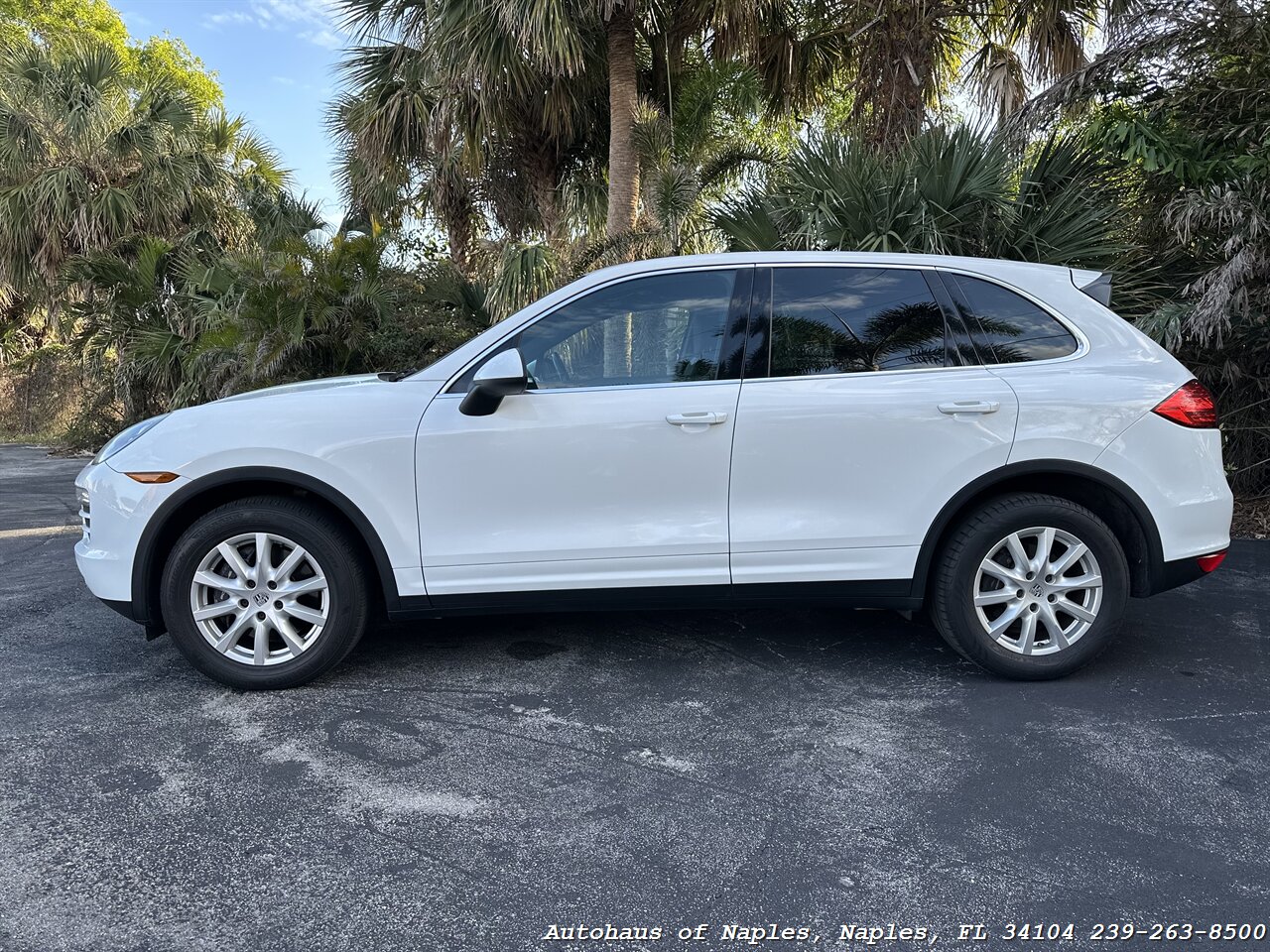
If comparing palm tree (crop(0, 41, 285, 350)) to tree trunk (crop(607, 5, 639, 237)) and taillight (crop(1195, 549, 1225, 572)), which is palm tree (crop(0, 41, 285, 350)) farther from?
taillight (crop(1195, 549, 1225, 572))

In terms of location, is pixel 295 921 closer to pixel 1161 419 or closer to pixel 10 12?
pixel 1161 419

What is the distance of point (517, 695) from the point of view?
3869mm

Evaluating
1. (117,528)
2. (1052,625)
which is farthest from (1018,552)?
(117,528)

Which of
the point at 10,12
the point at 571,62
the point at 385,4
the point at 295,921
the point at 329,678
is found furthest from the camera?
the point at 10,12

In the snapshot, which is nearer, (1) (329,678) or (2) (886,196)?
(1) (329,678)

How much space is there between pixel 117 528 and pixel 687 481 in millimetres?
2313

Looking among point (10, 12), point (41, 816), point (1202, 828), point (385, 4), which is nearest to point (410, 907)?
point (41, 816)

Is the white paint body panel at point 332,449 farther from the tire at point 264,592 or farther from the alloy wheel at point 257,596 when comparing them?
the alloy wheel at point 257,596

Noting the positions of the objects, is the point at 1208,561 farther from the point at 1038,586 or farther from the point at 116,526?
the point at 116,526

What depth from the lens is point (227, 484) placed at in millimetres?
3803

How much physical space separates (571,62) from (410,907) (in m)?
8.84

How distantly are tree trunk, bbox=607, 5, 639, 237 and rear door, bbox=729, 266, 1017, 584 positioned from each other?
6979 mm

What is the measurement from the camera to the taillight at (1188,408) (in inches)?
151

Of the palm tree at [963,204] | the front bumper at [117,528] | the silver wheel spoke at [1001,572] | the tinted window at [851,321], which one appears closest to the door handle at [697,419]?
the tinted window at [851,321]
